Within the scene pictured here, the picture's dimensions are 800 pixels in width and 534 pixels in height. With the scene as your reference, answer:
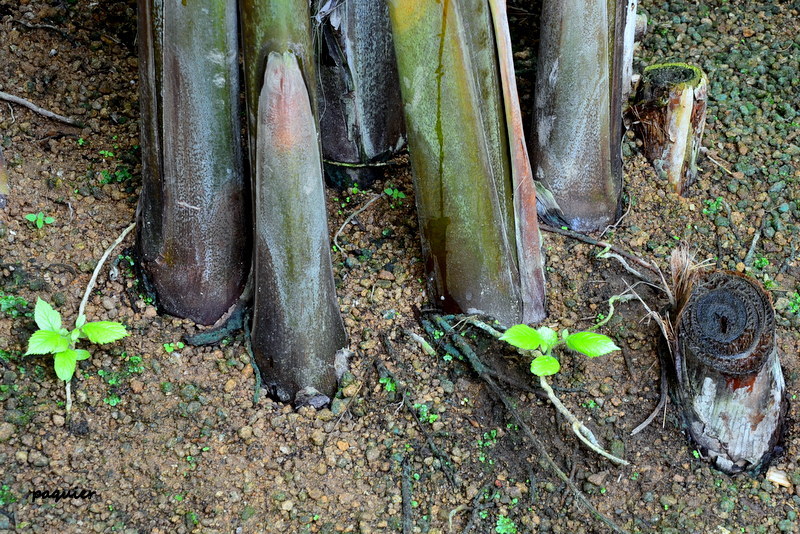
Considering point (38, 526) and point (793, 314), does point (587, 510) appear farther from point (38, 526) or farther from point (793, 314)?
point (38, 526)

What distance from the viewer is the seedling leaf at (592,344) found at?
1801mm

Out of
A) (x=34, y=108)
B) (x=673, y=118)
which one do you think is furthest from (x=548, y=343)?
(x=34, y=108)

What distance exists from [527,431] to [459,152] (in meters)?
0.66

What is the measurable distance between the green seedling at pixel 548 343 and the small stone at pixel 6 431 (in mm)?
1087

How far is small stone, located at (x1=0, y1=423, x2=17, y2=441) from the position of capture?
1706mm

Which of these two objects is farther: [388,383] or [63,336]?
[388,383]

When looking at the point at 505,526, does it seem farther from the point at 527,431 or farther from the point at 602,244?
the point at 602,244

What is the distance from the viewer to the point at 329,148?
227 cm

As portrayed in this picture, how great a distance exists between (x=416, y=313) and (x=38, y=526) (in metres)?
0.97

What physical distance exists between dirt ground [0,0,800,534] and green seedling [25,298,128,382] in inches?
3.3

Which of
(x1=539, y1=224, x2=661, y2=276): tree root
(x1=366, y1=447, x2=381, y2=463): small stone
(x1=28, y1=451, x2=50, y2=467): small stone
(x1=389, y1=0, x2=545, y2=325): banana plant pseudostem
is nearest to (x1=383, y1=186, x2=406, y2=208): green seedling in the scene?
(x1=389, y1=0, x2=545, y2=325): banana plant pseudostem

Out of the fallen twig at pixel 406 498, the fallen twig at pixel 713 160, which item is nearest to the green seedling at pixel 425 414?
A: the fallen twig at pixel 406 498

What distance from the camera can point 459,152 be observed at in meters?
1.84

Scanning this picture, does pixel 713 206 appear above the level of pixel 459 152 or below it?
below
